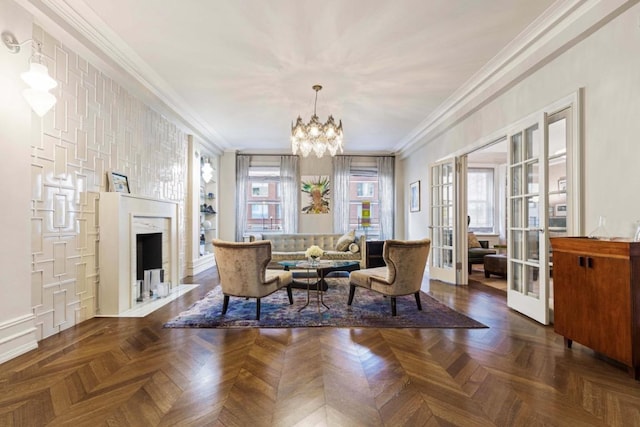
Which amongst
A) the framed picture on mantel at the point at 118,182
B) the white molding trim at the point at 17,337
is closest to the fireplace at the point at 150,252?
the framed picture on mantel at the point at 118,182

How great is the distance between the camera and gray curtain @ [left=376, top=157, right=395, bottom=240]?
799cm

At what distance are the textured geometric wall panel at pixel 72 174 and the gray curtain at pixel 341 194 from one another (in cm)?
467

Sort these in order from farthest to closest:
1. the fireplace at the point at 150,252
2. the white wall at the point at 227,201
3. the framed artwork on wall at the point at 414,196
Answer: the white wall at the point at 227,201 → the framed artwork on wall at the point at 414,196 → the fireplace at the point at 150,252

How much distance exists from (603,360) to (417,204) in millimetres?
4747

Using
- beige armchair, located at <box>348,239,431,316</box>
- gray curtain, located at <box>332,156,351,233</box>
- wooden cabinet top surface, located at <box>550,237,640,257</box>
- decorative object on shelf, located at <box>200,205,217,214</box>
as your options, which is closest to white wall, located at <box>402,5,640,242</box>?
wooden cabinet top surface, located at <box>550,237,640,257</box>

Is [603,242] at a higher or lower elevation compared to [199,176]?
lower

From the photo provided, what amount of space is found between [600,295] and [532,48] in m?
2.31

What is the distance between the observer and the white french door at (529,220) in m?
3.14

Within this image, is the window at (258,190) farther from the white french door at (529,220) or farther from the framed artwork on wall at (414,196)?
the white french door at (529,220)

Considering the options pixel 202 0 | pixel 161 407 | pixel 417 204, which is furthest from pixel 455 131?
pixel 161 407

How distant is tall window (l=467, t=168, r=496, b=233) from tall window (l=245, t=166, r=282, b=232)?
5.10 meters

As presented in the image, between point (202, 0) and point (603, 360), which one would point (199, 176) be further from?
point (603, 360)

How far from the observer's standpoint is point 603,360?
2311 mm

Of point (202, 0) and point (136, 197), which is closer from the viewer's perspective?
point (202, 0)
